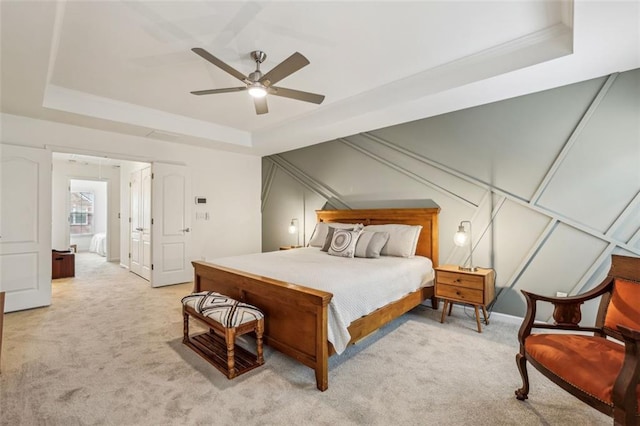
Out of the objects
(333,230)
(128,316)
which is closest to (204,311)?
(128,316)

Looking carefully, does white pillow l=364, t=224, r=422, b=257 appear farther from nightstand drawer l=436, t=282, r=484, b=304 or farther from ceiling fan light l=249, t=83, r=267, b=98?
ceiling fan light l=249, t=83, r=267, b=98

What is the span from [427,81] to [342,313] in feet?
8.05

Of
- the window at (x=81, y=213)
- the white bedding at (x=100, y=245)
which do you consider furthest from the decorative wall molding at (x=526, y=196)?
the window at (x=81, y=213)

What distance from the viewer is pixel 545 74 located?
2.61 meters

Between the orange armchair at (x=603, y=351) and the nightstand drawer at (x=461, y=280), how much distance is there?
3.33 ft

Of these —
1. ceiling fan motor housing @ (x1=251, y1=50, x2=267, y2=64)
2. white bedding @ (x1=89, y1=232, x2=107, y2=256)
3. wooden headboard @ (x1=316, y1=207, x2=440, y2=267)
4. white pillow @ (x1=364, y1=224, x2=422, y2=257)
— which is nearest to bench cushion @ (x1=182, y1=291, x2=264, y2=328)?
white pillow @ (x1=364, y1=224, x2=422, y2=257)

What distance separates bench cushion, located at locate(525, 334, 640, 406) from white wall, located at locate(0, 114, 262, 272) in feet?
16.5

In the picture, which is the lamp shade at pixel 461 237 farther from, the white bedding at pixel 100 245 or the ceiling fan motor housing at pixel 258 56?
the white bedding at pixel 100 245

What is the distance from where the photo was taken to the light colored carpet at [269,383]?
5.82 feet

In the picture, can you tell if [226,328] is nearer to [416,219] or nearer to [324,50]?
[324,50]

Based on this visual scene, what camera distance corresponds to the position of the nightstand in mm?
2979

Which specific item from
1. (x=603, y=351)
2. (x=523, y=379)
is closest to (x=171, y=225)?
(x=523, y=379)

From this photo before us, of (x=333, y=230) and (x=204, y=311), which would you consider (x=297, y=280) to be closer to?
(x=204, y=311)

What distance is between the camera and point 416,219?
12.7ft
